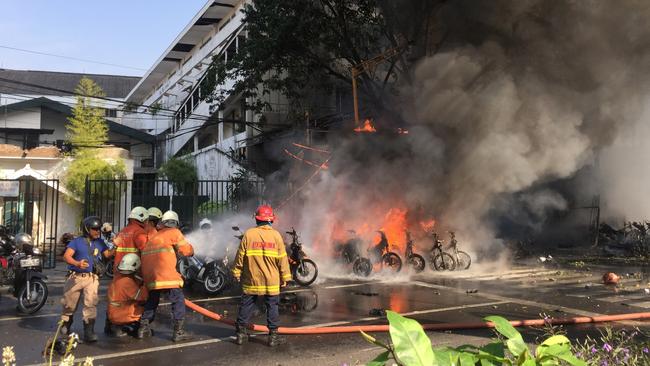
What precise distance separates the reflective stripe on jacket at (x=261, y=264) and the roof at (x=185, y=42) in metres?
27.6

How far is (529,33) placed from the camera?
38.7 ft

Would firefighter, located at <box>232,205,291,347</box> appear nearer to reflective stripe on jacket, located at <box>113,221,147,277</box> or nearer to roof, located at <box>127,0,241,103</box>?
reflective stripe on jacket, located at <box>113,221,147,277</box>

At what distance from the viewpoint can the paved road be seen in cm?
543

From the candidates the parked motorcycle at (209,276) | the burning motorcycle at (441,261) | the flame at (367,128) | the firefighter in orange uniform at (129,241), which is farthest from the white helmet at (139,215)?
the flame at (367,128)

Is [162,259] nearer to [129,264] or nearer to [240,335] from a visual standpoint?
[129,264]

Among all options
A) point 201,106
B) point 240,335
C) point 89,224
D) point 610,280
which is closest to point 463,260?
point 610,280

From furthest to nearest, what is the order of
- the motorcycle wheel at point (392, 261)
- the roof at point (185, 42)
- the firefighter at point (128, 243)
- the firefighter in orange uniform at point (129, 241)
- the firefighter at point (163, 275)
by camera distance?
1. the roof at point (185, 42)
2. the motorcycle wheel at point (392, 261)
3. the firefighter in orange uniform at point (129, 241)
4. the firefighter at point (128, 243)
5. the firefighter at point (163, 275)

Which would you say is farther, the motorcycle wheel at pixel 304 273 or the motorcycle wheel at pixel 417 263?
the motorcycle wheel at pixel 417 263

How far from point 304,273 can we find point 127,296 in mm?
4378

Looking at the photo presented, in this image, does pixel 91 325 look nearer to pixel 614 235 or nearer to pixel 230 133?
pixel 614 235

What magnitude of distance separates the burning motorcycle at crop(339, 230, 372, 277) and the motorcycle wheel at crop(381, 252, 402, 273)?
442 millimetres

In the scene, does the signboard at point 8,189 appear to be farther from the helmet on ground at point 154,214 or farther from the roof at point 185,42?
the roof at point 185,42

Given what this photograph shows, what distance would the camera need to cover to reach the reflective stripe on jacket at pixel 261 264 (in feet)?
18.9

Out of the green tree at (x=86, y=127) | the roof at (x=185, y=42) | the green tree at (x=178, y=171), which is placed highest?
the roof at (x=185, y=42)
